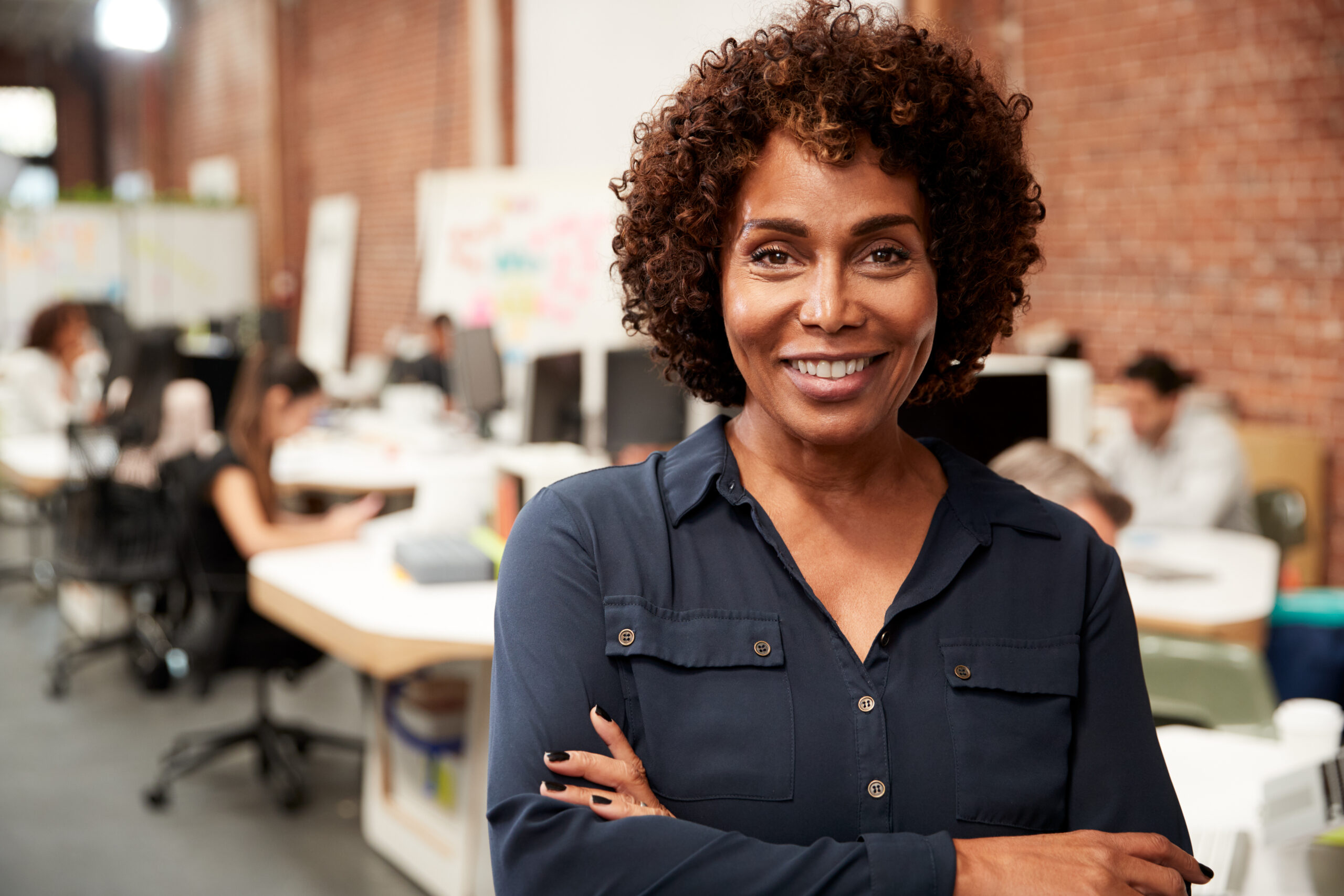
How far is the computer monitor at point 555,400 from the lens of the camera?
438 cm

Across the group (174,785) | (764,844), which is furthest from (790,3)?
(174,785)

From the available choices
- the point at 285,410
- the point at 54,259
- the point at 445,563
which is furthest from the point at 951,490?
the point at 54,259

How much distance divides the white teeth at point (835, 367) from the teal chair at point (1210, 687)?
1431 millimetres

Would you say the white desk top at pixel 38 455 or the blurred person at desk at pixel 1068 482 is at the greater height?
the blurred person at desk at pixel 1068 482

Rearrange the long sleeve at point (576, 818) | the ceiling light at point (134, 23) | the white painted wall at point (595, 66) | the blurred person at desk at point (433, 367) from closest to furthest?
1. the long sleeve at point (576, 818)
2. the white painted wall at point (595, 66)
3. the blurred person at desk at point (433, 367)
4. the ceiling light at point (134, 23)

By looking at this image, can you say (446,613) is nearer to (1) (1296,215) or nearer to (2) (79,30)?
(1) (1296,215)

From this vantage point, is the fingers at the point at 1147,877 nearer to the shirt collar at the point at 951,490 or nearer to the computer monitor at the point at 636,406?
the shirt collar at the point at 951,490

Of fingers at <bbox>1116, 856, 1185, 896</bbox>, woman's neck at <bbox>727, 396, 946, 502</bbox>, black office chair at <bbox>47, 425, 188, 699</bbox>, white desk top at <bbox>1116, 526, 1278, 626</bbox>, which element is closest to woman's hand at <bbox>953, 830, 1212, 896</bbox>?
fingers at <bbox>1116, 856, 1185, 896</bbox>

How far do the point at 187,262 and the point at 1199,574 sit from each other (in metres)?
10.6

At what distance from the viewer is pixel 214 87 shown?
1276cm

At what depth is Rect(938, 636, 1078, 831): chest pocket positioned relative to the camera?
1.04 metres

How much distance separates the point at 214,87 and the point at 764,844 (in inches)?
531

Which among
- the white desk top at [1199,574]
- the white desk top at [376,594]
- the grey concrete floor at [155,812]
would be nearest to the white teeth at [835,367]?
the white desk top at [376,594]

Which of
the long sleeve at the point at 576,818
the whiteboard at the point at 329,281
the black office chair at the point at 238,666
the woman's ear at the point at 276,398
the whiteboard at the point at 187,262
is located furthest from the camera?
the whiteboard at the point at 187,262
